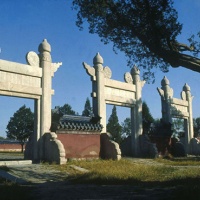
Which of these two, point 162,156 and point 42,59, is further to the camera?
point 162,156

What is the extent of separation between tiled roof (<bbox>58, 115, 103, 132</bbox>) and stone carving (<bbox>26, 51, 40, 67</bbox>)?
3.04m

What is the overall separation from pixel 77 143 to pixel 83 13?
25.7 ft

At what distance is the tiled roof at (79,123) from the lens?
15.5 meters

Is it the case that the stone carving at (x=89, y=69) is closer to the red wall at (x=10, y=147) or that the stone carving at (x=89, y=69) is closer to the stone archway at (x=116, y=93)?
the stone archway at (x=116, y=93)

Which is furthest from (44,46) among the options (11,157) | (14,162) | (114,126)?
(114,126)

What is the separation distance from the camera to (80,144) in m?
16.1

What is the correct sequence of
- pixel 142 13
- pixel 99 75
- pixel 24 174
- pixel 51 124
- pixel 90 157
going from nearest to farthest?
1. pixel 142 13
2. pixel 24 174
3. pixel 51 124
4. pixel 90 157
5. pixel 99 75

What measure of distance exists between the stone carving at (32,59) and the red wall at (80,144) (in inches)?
140

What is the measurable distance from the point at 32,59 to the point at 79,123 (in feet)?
A: 13.3

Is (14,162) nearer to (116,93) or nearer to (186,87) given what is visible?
(116,93)

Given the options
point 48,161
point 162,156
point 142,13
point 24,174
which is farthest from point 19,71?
point 162,156

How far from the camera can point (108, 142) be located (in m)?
17.0

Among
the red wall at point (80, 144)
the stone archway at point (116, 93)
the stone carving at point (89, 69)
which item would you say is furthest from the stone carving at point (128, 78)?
the red wall at point (80, 144)

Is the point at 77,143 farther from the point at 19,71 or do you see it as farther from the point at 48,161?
the point at 19,71
